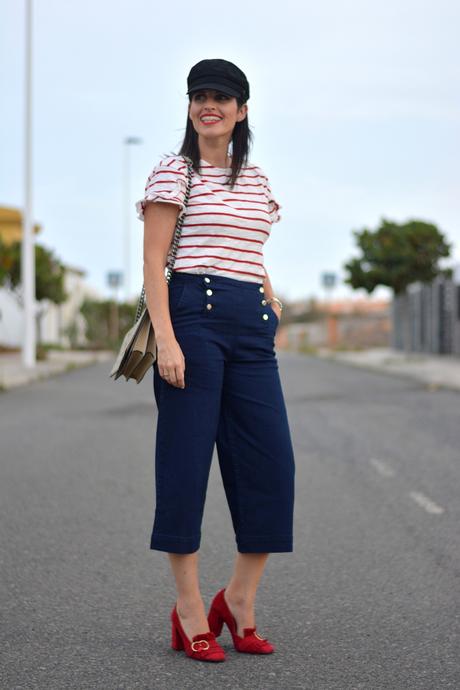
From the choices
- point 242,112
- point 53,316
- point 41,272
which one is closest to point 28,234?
point 41,272

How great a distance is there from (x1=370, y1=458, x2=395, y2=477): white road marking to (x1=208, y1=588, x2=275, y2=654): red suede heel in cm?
445

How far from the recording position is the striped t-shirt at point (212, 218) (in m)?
3.38

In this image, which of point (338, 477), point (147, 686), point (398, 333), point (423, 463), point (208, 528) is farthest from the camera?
point (398, 333)

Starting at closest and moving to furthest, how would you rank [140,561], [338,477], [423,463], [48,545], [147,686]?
[147,686], [140,561], [48,545], [338,477], [423,463]

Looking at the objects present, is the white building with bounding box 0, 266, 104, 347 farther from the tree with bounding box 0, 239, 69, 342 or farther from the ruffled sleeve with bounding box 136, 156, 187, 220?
the ruffled sleeve with bounding box 136, 156, 187, 220

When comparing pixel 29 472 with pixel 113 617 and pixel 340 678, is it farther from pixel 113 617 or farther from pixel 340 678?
pixel 340 678

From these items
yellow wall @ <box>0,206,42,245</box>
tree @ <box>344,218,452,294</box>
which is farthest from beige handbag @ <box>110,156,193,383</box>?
yellow wall @ <box>0,206,42,245</box>

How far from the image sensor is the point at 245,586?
3.54m

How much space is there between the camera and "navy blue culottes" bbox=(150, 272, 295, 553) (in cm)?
339

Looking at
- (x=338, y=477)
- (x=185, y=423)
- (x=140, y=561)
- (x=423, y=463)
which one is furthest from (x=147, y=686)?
(x=423, y=463)

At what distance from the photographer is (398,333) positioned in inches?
1620

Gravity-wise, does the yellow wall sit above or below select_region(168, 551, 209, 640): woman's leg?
above

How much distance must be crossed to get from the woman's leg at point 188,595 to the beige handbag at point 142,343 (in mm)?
617

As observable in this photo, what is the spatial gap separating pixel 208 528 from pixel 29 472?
2434 mm
